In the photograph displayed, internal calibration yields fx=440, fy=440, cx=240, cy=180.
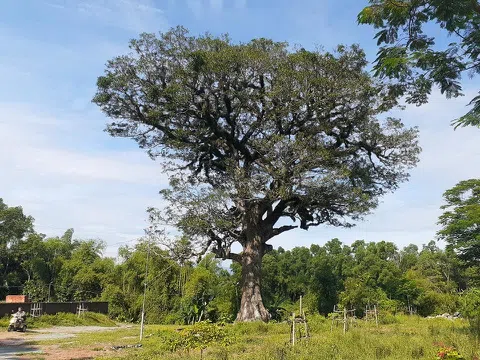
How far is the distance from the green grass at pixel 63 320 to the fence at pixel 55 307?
2.94 feet

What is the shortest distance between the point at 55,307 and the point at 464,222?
2672 centimetres

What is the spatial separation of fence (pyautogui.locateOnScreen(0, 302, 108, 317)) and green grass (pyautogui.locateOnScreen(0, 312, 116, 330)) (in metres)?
0.90

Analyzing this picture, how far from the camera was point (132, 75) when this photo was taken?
734 inches

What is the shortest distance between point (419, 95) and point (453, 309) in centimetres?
2765

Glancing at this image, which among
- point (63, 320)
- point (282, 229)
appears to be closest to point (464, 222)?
point (282, 229)

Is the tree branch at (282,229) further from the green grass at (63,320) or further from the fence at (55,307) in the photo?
the fence at (55,307)

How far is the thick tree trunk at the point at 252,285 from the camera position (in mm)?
18906

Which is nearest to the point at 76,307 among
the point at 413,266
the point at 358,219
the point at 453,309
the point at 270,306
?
the point at 270,306

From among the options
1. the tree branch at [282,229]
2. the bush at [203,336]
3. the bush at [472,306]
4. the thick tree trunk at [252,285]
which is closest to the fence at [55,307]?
the thick tree trunk at [252,285]

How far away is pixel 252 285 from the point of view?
63.8ft

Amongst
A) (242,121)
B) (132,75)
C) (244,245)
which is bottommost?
(244,245)

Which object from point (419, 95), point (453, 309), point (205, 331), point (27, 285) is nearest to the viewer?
point (205, 331)

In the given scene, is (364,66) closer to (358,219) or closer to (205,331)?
(358,219)

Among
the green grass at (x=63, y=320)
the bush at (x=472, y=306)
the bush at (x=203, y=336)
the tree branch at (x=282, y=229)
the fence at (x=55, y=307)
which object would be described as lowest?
the green grass at (x=63, y=320)
